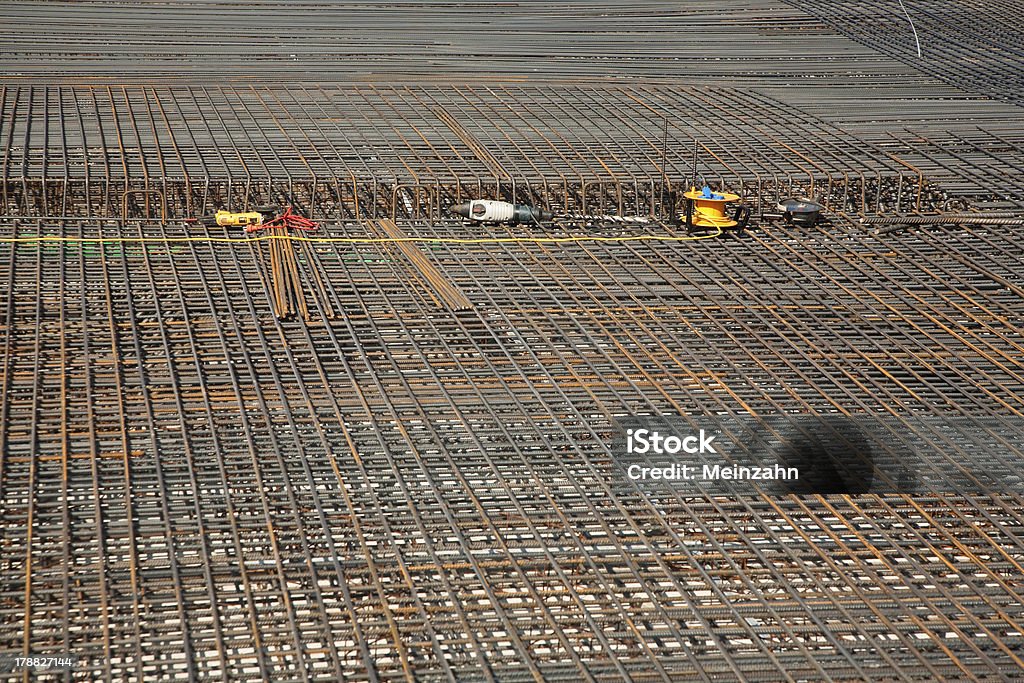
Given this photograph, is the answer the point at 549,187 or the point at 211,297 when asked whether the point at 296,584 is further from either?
the point at 549,187

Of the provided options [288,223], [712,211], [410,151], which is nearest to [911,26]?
[712,211]

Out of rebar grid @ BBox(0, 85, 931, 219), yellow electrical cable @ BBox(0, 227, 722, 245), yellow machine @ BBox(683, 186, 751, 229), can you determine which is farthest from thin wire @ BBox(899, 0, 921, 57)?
yellow electrical cable @ BBox(0, 227, 722, 245)

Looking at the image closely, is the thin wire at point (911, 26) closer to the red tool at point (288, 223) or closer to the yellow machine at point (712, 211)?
the yellow machine at point (712, 211)

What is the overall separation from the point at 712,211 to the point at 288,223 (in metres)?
4.23

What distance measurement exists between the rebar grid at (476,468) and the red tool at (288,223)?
369mm

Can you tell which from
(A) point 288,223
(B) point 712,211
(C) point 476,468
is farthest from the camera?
(B) point 712,211

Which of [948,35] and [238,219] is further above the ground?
[948,35]

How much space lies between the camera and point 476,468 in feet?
26.0

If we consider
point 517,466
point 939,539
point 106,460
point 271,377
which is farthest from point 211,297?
point 939,539

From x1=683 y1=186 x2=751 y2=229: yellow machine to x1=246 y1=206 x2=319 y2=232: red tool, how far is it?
3799 millimetres

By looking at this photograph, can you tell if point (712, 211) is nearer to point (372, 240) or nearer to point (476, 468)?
point (372, 240)

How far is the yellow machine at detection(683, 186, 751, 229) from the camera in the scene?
12156mm

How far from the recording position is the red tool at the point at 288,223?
11828 mm

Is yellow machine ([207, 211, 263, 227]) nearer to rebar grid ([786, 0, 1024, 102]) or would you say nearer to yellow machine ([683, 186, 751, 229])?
yellow machine ([683, 186, 751, 229])
